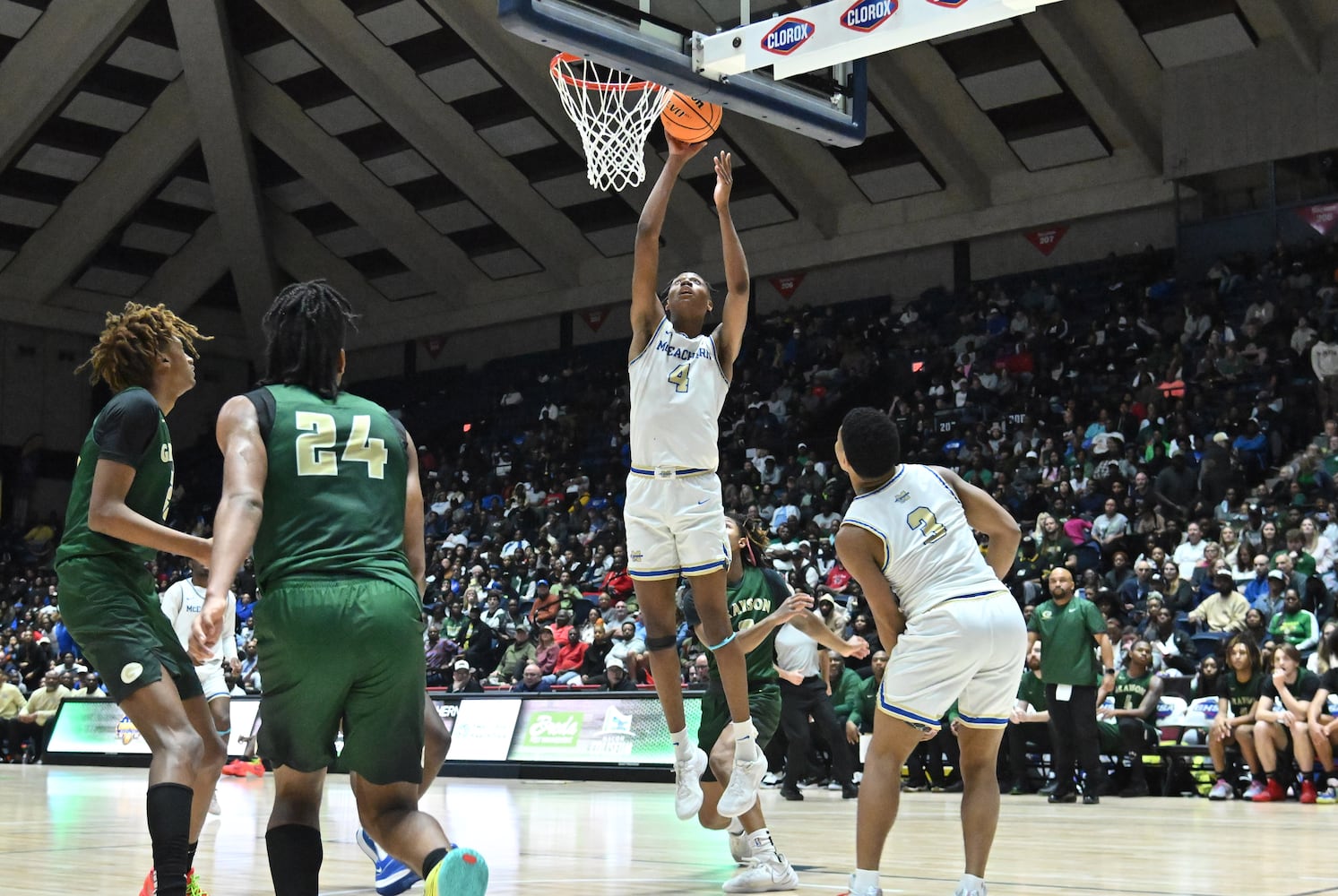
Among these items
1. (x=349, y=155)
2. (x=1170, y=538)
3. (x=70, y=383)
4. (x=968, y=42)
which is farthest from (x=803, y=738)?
(x=70, y=383)

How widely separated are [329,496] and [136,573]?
1.57 meters

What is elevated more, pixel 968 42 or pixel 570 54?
pixel 968 42

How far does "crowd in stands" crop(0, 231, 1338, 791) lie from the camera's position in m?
14.6

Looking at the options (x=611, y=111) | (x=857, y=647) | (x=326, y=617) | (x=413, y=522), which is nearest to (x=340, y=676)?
(x=326, y=617)

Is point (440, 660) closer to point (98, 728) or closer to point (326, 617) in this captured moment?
point (98, 728)

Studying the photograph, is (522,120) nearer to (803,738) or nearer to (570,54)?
(803,738)

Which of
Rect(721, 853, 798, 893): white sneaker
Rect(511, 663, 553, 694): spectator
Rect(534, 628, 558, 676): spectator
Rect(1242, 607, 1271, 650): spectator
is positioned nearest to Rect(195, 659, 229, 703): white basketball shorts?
Rect(721, 853, 798, 893): white sneaker

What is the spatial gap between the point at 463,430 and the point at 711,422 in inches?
965

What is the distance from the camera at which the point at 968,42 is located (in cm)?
2148

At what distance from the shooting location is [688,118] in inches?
281

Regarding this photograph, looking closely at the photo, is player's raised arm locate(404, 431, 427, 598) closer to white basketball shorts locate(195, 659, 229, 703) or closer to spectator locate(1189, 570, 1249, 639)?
white basketball shorts locate(195, 659, 229, 703)

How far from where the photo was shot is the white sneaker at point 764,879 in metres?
5.38

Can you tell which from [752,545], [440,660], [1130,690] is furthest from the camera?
[440,660]

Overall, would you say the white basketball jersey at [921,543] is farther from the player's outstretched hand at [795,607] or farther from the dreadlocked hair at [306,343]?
the dreadlocked hair at [306,343]
